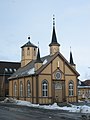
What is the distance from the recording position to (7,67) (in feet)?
267

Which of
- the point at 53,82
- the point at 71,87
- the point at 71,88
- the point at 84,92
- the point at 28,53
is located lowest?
the point at 84,92

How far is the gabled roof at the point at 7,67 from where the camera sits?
261 ft

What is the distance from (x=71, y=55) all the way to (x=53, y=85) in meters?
8.92

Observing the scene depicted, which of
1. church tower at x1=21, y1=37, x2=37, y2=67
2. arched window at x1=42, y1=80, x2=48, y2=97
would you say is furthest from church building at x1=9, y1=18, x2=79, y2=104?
church tower at x1=21, y1=37, x2=37, y2=67

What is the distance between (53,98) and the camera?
44750 millimetres

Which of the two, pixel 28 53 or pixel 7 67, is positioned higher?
pixel 28 53

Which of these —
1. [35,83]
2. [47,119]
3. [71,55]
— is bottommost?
[47,119]

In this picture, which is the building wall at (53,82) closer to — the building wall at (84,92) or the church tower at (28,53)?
the church tower at (28,53)

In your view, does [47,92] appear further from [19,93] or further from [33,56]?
[33,56]

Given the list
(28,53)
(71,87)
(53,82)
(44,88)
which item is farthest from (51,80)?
(28,53)

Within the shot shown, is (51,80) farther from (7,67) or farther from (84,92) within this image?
(7,67)


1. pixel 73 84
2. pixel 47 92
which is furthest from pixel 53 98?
pixel 73 84

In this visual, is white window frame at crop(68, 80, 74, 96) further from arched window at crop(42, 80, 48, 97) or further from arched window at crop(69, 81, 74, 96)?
arched window at crop(42, 80, 48, 97)

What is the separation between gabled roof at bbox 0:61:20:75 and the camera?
261 ft
